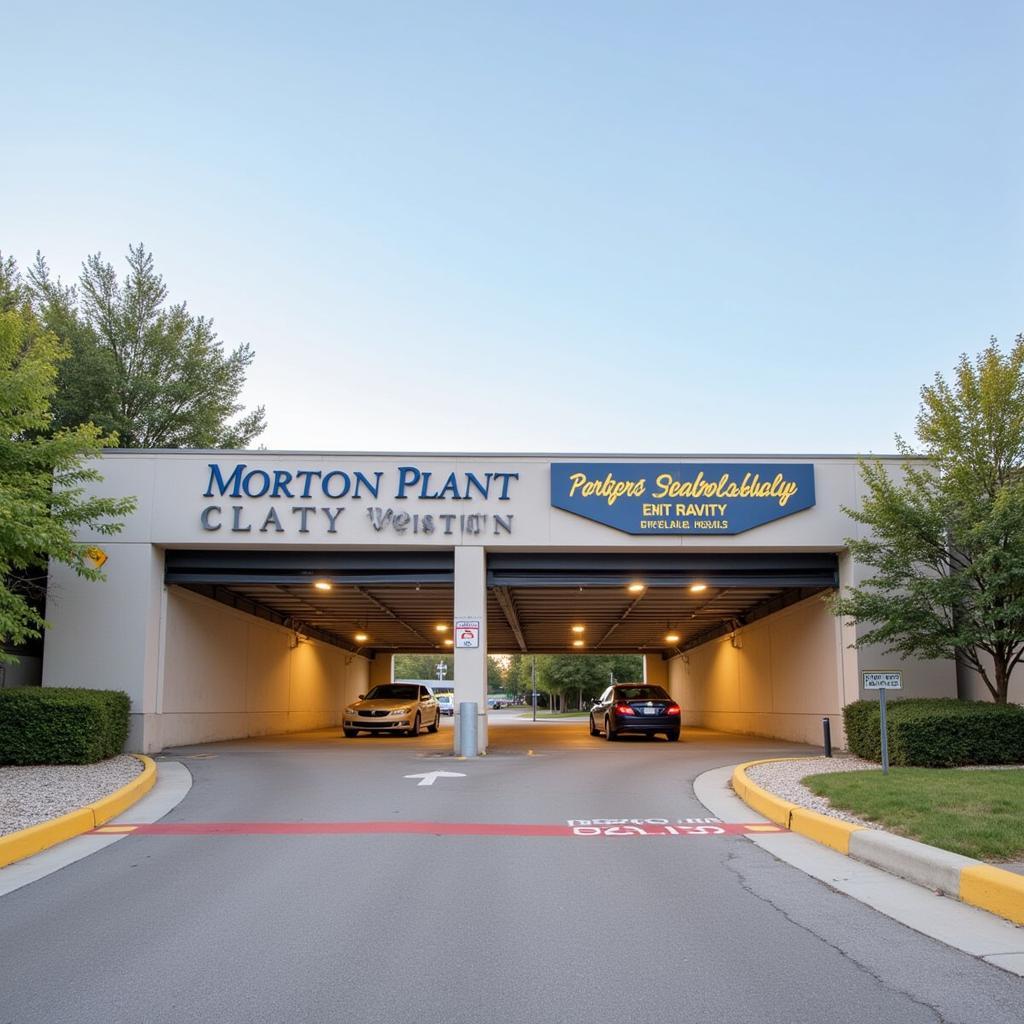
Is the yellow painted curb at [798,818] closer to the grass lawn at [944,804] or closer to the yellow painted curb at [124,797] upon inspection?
the grass lawn at [944,804]

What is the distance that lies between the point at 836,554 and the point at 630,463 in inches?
192

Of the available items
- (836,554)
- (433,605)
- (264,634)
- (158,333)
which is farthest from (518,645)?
(836,554)

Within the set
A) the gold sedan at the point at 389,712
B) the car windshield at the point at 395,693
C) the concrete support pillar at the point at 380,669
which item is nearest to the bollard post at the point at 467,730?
the gold sedan at the point at 389,712

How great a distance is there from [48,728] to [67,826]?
6423 millimetres

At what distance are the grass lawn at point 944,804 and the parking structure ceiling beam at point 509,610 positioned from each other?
13.2 m

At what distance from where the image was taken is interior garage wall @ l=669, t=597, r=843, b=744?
21.4 metres

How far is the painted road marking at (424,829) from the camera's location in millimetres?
9911

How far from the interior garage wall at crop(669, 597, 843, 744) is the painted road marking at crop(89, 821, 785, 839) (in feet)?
32.6

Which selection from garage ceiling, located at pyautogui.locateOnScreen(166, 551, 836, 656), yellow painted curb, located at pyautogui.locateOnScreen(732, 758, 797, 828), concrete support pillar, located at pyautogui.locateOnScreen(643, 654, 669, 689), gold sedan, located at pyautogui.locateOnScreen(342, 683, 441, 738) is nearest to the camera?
yellow painted curb, located at pyautogui.locateOnScreen(732, 758, 797, 828)

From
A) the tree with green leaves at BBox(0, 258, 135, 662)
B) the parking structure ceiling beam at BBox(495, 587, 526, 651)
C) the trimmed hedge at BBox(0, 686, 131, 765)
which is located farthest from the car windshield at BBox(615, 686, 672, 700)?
the tree with green leaves at BBox(0, 258, 135, 662)

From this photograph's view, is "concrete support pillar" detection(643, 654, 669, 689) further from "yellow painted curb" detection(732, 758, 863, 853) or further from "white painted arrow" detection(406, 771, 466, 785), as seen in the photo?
"yellow painted curb" detection(732, 758, 863, 853)

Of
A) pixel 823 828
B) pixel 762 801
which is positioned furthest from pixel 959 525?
pixel 823 828

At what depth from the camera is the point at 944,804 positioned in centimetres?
953

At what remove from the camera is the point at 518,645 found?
43062 mm
